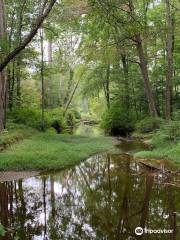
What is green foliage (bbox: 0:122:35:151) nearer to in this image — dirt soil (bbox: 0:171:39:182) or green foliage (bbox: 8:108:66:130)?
dirt soil (bbox: 0:171:39:182)

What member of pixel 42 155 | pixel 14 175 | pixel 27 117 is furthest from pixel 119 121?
pixel 14 175

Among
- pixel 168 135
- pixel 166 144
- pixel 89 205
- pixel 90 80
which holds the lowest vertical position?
pixel 89 205

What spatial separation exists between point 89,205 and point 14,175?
148 inches

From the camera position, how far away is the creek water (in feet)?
19.1

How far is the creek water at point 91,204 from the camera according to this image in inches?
229

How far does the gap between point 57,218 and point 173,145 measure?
26.2 feet

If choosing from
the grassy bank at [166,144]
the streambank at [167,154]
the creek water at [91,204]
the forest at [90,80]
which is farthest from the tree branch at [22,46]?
the grassy bank at [166,144]

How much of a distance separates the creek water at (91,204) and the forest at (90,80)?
0.11 metres

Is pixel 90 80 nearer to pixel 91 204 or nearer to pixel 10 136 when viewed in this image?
pixel 10 136

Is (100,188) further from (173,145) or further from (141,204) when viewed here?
(173,145)

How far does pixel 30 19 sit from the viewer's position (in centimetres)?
1873

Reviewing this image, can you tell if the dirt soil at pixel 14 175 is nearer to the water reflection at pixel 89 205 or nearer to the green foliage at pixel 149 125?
the water reflection at pixel 89 205

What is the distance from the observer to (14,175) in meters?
10.3

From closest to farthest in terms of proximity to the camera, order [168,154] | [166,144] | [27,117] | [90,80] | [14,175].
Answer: [14,175] → [168,154] → [166,144] → [27,117] → [90,80]
